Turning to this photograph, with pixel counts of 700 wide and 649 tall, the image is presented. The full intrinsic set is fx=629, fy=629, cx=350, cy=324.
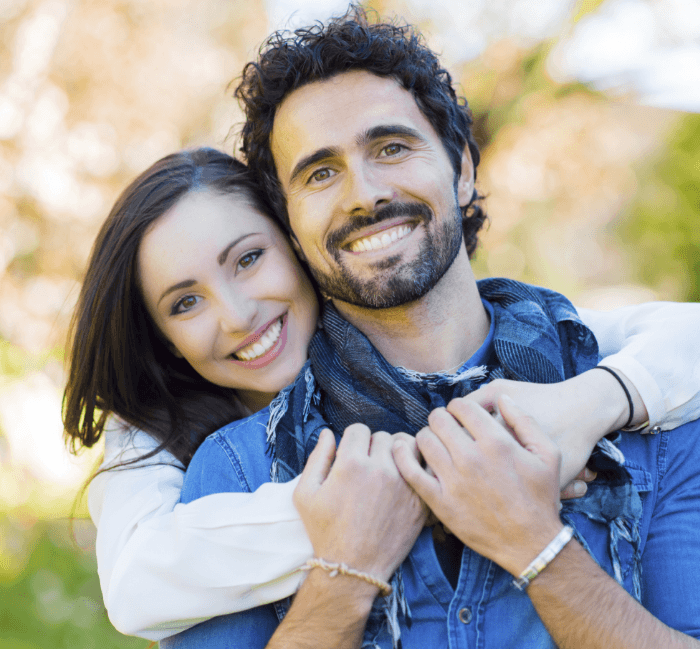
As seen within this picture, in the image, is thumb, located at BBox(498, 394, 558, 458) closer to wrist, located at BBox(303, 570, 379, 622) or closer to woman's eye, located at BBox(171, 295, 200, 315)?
wrist, located at BBox(303, 570, 379, 622)

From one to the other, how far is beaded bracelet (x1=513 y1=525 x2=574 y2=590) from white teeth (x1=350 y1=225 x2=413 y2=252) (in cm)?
93

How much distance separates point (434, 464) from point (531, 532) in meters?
0.25

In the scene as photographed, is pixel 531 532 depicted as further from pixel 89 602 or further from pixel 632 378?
pixel 89 602

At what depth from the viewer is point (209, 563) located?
55.9 inches

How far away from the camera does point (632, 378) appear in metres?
1.67

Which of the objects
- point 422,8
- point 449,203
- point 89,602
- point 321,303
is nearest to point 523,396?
point 449,203

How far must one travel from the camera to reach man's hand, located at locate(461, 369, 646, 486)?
4.91 ft

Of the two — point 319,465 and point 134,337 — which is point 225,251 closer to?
point 134,337

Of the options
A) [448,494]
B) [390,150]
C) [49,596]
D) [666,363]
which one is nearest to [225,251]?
[390,150]

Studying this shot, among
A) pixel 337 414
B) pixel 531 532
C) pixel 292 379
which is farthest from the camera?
pixel 292 379

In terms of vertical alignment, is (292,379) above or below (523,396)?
below

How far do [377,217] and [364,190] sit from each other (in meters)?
0.09

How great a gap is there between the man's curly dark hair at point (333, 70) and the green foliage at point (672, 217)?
5.42 metres

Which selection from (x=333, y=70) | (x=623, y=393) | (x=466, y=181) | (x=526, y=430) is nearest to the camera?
(x=526, y=430)
